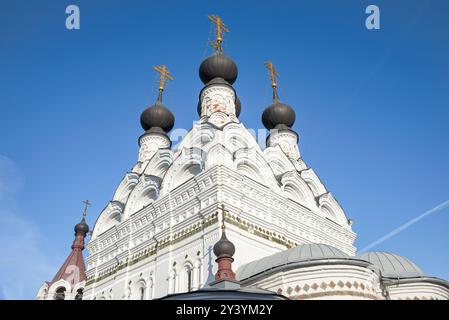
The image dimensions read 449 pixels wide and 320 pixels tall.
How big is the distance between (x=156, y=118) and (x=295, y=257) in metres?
10.5

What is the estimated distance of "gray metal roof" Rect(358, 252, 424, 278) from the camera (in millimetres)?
11391

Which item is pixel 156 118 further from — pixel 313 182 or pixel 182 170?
pixel 313 182

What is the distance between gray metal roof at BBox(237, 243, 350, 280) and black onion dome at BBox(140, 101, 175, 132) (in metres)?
9.37

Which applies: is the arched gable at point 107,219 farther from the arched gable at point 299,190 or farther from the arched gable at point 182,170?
the arched gable at point 299,190

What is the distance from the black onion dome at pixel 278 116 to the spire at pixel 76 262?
10156mm

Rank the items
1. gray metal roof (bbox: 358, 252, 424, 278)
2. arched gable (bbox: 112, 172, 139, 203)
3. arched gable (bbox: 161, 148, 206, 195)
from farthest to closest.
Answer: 1. arched gable (bbox: 112, 172, 139, 203)
2. arched gable (bbox: 161, 148, 206, 195)
3. gray metal roof (bbox: 358, 252, 424, 278)

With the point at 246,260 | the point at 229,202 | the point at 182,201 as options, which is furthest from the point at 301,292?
the point at 182,201

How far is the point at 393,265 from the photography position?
11914 millimetres

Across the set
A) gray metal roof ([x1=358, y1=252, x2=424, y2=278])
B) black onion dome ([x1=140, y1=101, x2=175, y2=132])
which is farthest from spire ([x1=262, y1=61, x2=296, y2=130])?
gray metal roof ([x1=358, y1=252, x2=424, y2=278])

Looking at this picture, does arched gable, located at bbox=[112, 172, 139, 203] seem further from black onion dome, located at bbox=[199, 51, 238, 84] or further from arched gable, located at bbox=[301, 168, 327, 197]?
arched gable, located at bbox=[301, 168, 327, 197]

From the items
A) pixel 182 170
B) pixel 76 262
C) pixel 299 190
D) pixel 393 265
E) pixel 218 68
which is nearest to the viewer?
pixel 393 265

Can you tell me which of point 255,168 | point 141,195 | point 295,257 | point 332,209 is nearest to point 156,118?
point 141,195

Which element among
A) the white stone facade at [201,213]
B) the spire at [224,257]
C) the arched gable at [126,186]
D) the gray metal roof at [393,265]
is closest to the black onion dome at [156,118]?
the white stone facade at [201,213]
